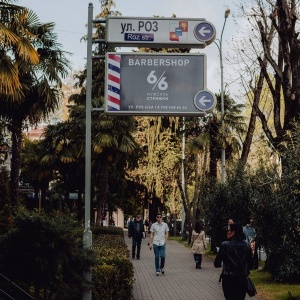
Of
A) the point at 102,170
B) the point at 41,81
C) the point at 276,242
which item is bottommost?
the point at 276,242

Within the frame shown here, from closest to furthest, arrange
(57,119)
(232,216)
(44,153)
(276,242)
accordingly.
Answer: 1. (276,242)
2. (232,216)
3. (44,153)
4. (57,119)

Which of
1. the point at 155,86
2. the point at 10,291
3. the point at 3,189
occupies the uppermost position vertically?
the point at 155,86

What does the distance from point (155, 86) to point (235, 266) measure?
3.26 m

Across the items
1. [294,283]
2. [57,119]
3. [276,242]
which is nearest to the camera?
[276,242]

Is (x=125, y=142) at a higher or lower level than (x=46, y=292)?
higher

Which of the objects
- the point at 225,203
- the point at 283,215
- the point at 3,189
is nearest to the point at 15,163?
the point at 3,189

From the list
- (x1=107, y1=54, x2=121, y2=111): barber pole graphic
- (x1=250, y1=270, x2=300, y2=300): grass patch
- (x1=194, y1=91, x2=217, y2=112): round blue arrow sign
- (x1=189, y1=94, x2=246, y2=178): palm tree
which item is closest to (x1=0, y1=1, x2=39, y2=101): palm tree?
(x1=107, y1=54, x2=121, y2=111): barber pole graphic

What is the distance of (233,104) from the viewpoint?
3531 cm

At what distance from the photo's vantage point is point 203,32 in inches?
421

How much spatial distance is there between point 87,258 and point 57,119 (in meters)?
47.9

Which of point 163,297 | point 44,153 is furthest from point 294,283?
point 44,153

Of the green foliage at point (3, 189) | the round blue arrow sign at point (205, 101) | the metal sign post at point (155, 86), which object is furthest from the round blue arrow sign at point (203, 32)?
the green foliage at point (3, 189)

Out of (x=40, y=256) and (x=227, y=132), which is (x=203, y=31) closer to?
(x=40, y=256)

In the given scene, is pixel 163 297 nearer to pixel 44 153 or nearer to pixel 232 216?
pixel 232 216
